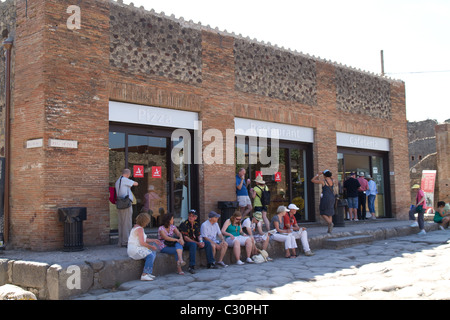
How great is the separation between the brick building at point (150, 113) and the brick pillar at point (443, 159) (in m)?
10.9

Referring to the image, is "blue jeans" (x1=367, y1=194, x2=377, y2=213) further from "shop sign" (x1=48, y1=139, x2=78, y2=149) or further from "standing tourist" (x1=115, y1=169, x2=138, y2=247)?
"shop sign" (x1=48, y1=139, x2=78, y2=149)

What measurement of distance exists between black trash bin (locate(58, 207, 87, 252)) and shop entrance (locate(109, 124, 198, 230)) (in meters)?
1.35

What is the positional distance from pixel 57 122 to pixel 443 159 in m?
21.3

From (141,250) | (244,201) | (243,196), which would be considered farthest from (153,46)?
(141,250)

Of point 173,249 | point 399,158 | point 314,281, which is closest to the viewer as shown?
point 314,281

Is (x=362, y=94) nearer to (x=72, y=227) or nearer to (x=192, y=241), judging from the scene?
(x=192, y=241)

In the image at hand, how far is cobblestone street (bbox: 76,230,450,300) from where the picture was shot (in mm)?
5977

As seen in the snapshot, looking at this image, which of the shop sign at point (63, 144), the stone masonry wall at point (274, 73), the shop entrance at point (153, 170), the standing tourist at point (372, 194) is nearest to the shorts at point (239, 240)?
the shop entrance at point (153, 170)

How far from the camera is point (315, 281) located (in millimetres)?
6953

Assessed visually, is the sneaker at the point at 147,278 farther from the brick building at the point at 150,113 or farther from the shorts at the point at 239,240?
the brick building at the point at 150,113

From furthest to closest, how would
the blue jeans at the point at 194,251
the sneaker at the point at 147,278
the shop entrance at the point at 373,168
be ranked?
1. the shop entrance at the point at 373,168
2. the blue jeans at the point at 194,251
3. the sneaker at the point at 147,278

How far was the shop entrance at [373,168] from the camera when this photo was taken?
617 inches

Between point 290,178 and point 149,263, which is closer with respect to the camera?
point 149,263
